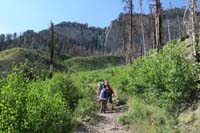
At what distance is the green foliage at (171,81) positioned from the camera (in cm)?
1930

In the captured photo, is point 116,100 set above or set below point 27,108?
below

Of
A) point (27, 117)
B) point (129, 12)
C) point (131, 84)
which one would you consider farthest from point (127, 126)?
point (129, 12)

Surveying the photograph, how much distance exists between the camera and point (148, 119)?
701 inches

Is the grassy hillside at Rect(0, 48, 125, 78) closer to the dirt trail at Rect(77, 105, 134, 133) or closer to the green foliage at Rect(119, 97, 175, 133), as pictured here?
the dirt trail at Rect(77, 105, 134, 133)

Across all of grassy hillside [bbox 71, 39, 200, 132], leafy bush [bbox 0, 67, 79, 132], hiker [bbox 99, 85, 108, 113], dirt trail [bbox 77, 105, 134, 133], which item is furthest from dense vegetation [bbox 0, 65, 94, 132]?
hiker [bbox 99, 85, 108, 113]

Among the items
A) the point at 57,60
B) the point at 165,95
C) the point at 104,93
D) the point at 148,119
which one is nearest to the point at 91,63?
the point at 57,60

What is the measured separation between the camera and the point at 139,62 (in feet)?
84.5

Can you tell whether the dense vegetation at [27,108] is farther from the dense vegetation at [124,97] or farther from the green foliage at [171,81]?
the green foliage at [171,81]

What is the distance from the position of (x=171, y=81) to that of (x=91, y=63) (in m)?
110

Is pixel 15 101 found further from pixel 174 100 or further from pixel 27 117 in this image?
pixel 174 100

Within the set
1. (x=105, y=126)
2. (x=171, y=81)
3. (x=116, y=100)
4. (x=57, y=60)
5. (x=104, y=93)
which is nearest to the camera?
(x=171, y=81)

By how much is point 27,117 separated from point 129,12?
34012 millimetres

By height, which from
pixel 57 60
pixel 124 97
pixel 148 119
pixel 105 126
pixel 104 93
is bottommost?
pixel 105 126

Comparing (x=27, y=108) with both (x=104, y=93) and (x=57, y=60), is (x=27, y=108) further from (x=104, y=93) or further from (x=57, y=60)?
(x=57, y=60)
